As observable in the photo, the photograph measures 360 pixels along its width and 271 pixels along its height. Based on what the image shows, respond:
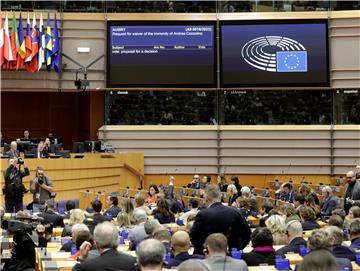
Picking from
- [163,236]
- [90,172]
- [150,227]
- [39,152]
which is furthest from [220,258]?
[90,172]

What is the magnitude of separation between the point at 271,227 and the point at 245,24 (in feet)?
53.4

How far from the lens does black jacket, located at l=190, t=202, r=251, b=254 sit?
749 cm

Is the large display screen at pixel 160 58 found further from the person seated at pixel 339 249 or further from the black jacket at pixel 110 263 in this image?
the black jacket at pixel 110 263

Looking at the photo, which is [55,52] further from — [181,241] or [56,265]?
[181,241]

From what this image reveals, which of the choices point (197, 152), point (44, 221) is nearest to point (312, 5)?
point (197, 152)

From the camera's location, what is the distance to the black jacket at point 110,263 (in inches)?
221

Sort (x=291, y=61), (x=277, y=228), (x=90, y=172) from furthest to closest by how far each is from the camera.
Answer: (x=291, y=61)
(x=90, y=172)
(x=277, y=228)

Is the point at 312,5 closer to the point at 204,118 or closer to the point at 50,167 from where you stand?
the point at 204,118

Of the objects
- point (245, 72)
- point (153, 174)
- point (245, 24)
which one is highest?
point (245, 24)

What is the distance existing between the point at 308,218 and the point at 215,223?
337 cm

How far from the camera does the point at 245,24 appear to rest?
79.9 feet

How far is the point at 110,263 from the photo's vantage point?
222 inches

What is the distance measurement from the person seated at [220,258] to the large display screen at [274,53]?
18482 millimetres

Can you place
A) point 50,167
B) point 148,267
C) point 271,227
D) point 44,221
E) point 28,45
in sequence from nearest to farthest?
point 148,267, point 271,227, point 44,221, point 50,167, point 28,45
